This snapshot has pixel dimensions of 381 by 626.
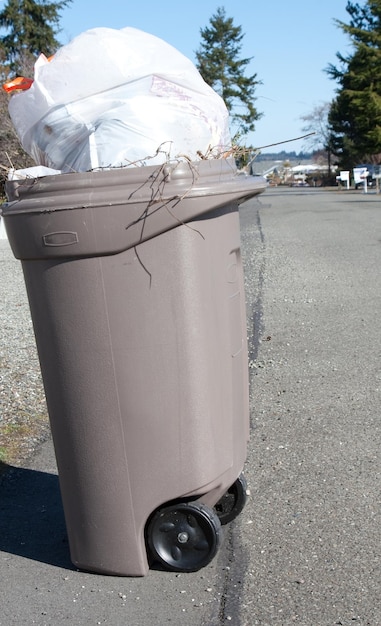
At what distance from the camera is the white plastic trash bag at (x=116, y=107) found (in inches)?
123

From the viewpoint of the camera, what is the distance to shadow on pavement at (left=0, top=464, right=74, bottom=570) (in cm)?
360

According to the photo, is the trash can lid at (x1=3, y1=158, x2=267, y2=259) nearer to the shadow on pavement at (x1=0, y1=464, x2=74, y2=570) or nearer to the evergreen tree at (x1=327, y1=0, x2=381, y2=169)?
the shadow on pavement at (x1=0, y1=464, x2=74, y2=570)

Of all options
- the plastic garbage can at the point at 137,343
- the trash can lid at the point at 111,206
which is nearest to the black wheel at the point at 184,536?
the plastic garbage can at the point at 137,343

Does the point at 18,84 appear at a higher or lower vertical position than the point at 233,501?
higher

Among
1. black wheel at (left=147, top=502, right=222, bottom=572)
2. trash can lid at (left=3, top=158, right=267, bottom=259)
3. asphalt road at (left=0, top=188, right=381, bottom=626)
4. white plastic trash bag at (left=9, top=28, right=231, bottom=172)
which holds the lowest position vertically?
asphalt road at (left=0, top=188, right=381, bottom=626)

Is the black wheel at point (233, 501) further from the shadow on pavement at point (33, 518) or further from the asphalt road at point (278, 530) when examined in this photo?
the shadow on pavement at point (33, 518)

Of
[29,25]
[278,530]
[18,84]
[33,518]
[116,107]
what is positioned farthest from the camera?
[29,25]

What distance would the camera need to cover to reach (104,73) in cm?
329

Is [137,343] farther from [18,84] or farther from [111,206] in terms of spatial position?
[18,84]

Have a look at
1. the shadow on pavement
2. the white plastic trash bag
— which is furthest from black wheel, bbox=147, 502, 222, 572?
the white plastic trash bag

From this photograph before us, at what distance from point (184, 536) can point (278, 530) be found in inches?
24.1

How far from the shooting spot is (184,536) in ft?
10.7

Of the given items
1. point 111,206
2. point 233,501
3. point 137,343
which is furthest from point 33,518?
point 111,206

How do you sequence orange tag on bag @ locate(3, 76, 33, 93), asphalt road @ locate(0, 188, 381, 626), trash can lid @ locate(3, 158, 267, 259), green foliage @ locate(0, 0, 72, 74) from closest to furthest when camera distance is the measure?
trash can lid @ locate(3, 158, 267, 259)
asphalt road @ locate(0, 188, 381, 626)
orange tag on bag @ locate(3, 76, 33, 93)
green foliage @ locate(0, 0, 72, 74)
